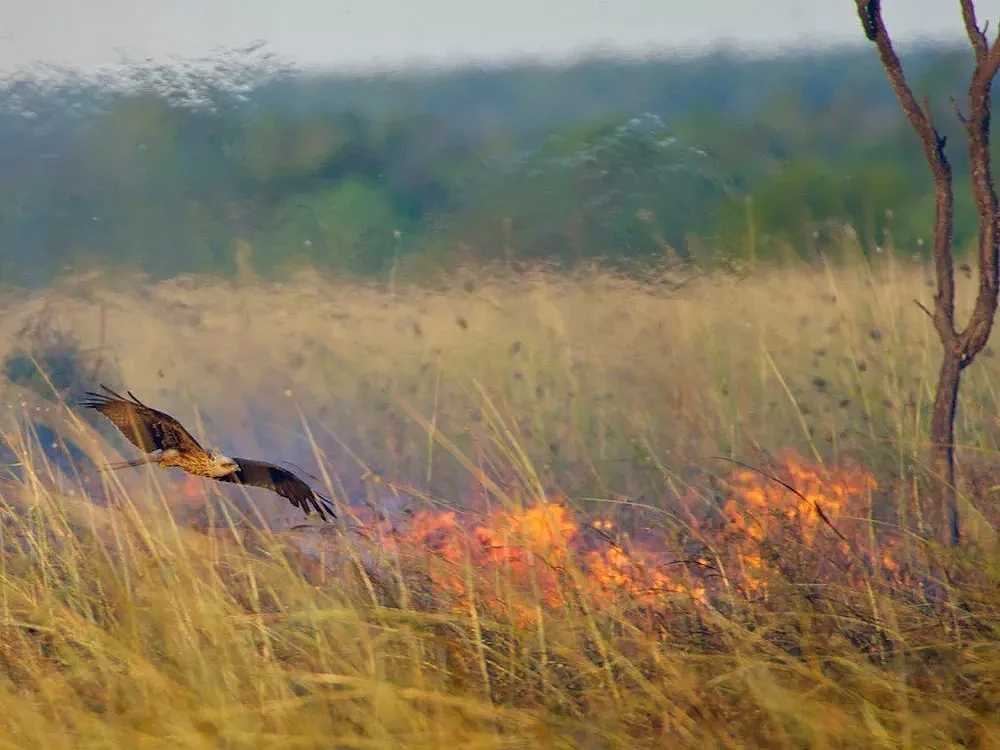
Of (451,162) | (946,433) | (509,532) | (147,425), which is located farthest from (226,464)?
(451,162)

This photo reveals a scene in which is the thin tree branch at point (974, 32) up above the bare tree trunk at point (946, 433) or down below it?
above

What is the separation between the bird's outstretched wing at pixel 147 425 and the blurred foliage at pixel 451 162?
1152 mm

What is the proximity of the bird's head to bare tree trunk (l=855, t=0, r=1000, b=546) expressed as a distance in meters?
1.22

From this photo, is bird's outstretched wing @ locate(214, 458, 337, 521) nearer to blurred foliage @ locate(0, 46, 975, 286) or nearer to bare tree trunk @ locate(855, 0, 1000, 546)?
bare tree trunk @ locate(855, 0, 1000, 546)

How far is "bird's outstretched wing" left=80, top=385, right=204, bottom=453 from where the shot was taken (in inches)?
75.6

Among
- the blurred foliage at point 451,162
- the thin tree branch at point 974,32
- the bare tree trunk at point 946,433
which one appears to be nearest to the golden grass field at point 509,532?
the bare tree trunk at point 946,433

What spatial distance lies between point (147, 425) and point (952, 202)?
58.3 inches

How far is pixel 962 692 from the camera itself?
4.77 feet

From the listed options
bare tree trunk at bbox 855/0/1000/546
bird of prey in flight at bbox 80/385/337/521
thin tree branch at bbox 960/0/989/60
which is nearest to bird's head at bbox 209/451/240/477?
bird of prey in flight at bbox 80/385/337/521

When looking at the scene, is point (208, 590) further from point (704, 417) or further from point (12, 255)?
point (12, 255)

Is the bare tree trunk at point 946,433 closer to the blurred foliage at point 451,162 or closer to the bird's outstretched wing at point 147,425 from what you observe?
the blurred foliage at point 451,162

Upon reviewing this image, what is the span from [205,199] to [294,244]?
311 mm

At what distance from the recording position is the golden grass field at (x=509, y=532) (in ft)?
4.75

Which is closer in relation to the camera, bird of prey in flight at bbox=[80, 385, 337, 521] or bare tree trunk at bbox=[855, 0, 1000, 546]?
bird of prey in flight at bbox=[80, 385, 337, 521]
